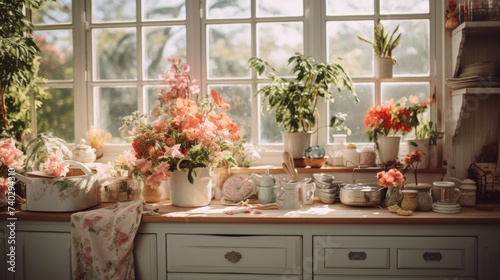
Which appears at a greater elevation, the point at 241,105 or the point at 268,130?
the point at 241,105

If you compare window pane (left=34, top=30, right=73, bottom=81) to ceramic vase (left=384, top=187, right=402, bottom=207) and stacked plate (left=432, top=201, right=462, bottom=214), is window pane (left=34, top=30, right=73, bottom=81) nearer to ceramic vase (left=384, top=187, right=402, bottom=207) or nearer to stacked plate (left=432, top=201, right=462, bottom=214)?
ceramic vase (left=384, top=187, right=402, bottom=207)

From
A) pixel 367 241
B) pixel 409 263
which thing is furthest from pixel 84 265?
pixel 409 263

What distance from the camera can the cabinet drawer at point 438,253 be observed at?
2342 mm

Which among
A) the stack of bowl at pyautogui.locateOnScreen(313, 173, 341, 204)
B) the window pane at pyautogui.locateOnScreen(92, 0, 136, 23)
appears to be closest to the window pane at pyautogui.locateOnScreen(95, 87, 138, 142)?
the window pane at pyautogui.locateOnScreen(92, 0, 136, 23)

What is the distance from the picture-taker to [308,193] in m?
2.69

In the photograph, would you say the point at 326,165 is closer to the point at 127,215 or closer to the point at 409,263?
the point at 409,263

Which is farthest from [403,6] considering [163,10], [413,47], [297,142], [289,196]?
[163,10]

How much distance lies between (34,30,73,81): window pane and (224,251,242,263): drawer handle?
1.74m

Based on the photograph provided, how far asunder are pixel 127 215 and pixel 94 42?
1430 mm

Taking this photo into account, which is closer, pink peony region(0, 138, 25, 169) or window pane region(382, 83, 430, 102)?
pink peony region(0, 138, 25, 169)

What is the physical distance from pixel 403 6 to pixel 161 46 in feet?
5.31

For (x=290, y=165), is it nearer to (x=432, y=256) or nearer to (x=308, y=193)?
→ (x=308, y=193)

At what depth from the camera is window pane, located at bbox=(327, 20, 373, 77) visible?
121 inches

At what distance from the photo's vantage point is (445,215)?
2.39 metres
